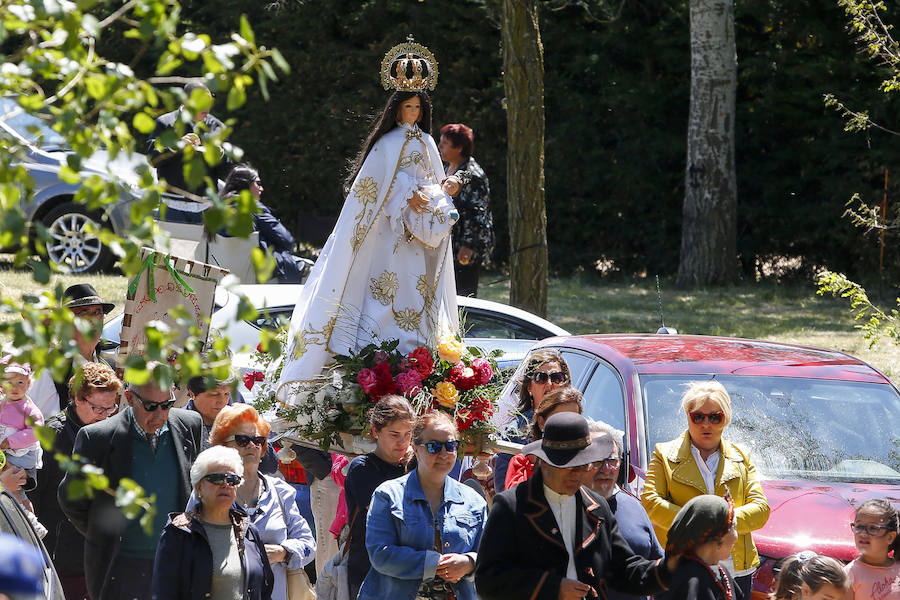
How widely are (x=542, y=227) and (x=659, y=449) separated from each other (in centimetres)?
607

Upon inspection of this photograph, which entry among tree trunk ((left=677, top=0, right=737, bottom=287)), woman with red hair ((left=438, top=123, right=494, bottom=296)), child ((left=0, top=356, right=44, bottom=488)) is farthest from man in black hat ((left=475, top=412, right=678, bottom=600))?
tree trunk ((left=677, top=0, right=737, bottom=287))

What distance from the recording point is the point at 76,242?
52.5ft

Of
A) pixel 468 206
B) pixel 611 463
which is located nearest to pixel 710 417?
pixel 611 463

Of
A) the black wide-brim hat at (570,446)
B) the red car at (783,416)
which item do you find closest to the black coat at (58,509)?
the red car at (783,416)

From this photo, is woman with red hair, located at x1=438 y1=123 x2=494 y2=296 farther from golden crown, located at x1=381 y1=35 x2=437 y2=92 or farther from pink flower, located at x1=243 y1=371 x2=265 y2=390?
pink flower, located at x1=243 y1=371 x2=265 y2=390

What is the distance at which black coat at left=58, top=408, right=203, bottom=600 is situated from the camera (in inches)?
222

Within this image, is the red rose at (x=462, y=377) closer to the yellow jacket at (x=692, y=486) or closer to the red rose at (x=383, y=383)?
the red rose at (x=383, y=383)

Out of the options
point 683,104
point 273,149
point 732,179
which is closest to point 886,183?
point 732,179

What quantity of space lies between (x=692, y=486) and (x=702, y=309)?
10.8 metres

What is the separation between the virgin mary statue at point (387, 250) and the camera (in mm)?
6699

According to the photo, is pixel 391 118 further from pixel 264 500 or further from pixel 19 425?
pixel 19 425

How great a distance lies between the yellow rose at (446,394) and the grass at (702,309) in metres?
7.07

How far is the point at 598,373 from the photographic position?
23.9 ft

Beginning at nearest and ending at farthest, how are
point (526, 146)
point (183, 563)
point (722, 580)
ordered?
1. point (722, 580)
2. point (183, 563)
3. point (526, 146)
